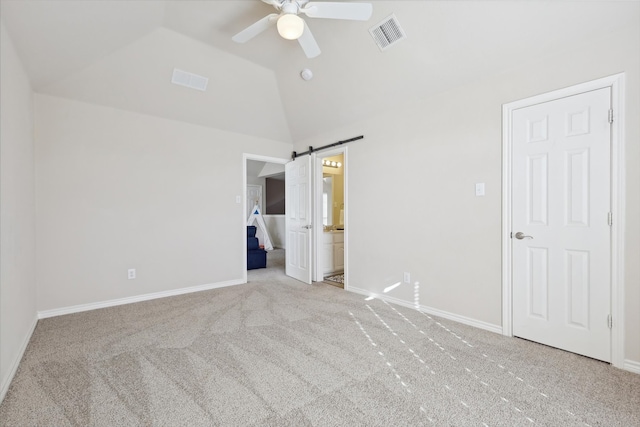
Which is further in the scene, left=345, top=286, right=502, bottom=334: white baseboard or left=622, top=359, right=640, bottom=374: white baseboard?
left=345, top=286, right=502, bottom=334: white baseboard

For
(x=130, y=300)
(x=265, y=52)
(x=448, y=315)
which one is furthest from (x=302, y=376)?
(x=265, y=52)

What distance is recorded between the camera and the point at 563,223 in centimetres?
230

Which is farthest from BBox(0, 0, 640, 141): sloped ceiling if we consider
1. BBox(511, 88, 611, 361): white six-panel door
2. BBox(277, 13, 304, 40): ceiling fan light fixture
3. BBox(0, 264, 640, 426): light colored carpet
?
BBox(0, 264, 640, 426): light colored carpet

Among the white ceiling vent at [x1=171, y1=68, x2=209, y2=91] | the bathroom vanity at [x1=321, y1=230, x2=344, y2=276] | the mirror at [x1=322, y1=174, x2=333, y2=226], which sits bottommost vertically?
the bathroom vanity at [x1=321, y1=230, x2=344, y2=276]

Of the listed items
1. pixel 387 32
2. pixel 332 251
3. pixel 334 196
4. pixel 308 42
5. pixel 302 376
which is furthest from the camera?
pixel 334 196

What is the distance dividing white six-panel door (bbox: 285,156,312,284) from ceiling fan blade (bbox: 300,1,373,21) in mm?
2474

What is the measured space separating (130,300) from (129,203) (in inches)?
48.3

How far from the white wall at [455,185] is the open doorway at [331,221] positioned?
59 centimetres

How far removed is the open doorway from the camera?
4.55 metres

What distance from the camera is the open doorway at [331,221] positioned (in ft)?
14.9

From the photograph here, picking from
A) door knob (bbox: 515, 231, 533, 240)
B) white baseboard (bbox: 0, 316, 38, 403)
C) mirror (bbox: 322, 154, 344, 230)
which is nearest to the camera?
white baseboard (bbox: 0, 316, 38, 403)

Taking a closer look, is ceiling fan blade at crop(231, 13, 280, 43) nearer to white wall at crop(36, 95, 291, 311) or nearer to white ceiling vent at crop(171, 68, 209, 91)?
white ceiling vent at crop(171, 68, 209, 91)

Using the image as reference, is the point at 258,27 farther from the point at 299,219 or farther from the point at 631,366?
the point at 631,366

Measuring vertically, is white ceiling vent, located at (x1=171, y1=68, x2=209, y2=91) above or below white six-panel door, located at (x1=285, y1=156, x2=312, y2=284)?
above
